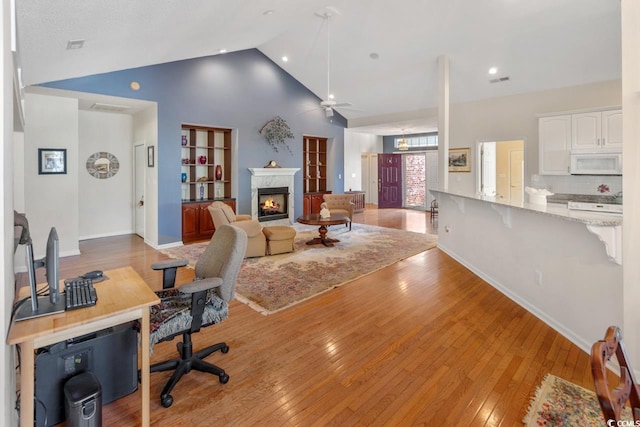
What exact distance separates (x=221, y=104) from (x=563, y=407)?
7.44 metres

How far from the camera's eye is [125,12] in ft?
10.4

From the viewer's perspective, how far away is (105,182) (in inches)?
289

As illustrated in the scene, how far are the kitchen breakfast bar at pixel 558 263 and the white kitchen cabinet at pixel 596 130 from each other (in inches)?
108

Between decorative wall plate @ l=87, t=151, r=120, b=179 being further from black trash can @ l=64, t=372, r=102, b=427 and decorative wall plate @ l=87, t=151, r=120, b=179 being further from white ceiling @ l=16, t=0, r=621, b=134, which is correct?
black trash can @ l=64, t=372, r=102, b=427

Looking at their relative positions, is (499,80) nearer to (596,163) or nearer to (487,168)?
(487,168)

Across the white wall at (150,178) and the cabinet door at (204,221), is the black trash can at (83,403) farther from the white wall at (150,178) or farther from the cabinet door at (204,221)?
the cabinet door at (204,221)

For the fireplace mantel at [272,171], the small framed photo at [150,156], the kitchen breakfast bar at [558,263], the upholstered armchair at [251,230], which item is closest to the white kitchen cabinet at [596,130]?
the kitchen breakfast bar at [558,263]

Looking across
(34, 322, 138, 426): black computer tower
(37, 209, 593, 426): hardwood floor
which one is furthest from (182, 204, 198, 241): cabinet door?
(34, 322, 138, 426): black computer tower

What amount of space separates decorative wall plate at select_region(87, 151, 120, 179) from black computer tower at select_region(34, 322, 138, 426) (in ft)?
20.6

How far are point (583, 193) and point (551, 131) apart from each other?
1248 millimetres

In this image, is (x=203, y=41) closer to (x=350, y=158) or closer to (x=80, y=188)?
(x=80, y=188)

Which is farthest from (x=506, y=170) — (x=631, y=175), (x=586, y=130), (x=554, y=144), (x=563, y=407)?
(x=563, y=407)

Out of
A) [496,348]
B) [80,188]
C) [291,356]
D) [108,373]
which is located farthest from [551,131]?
[80,188]

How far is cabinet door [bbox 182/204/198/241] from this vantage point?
702cm
